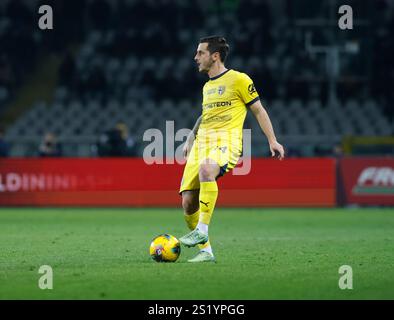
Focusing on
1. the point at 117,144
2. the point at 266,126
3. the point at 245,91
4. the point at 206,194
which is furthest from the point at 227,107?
the point at 117,144

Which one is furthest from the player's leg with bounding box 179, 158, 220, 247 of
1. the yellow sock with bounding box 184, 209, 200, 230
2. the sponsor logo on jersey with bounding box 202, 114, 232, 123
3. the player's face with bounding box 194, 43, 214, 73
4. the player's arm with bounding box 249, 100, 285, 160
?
the player's face with bounding box 194, 43, 214, 73

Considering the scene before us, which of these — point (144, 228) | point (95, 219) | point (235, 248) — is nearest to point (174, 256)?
point (235, 248)

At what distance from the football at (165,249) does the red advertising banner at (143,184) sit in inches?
514

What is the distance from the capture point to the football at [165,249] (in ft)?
34.1

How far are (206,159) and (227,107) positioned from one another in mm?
649

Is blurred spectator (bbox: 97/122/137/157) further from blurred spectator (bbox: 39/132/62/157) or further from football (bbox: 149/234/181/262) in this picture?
football (bbox: 149/234/181/262)

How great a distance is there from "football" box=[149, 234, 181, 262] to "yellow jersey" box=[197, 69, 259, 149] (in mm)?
1137

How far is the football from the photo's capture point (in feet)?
34.1

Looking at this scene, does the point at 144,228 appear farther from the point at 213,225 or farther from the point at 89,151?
the point at 89,151

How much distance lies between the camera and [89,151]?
25.4m

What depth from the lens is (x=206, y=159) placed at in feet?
34.3

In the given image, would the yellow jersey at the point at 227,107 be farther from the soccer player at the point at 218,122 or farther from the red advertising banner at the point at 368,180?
the red advertising banner at the point at 368,180

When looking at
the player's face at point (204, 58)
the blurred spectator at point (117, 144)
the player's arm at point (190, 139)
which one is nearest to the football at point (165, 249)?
the player's arm at point (190, 139)

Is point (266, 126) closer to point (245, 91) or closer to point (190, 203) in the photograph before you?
point (245, 91)
